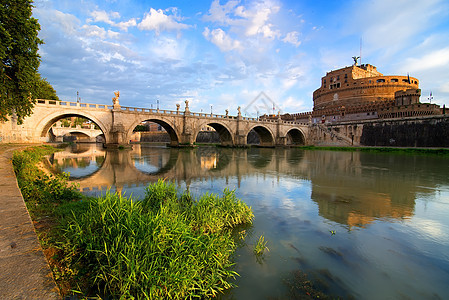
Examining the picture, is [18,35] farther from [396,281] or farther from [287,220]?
[396,281]

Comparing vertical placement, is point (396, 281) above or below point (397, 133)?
below

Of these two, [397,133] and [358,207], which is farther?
[397,133]

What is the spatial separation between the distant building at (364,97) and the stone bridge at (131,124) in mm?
10548

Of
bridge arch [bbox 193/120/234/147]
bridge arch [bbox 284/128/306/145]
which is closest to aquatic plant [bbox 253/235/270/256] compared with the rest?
bridge arch [bbox 193/120/234/147]

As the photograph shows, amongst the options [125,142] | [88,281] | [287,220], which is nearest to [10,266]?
[88,281]

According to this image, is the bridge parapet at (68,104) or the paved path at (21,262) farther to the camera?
the bridge parapet at (68,104)

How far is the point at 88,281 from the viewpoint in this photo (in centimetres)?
272

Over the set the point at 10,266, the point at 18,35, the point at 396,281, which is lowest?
the point at 396,281

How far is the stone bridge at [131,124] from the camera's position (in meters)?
23.0

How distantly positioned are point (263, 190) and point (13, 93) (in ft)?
53.9

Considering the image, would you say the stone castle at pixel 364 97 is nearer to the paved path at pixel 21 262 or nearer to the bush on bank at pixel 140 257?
the bush on bank at pixel 140 257

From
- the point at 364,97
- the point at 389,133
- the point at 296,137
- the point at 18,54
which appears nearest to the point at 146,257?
the point at 18,54

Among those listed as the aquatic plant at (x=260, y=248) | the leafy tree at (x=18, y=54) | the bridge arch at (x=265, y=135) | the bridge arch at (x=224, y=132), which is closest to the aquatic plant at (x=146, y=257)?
the aquatic plant at (x=260, y=248)

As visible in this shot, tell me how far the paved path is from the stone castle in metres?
52.9
